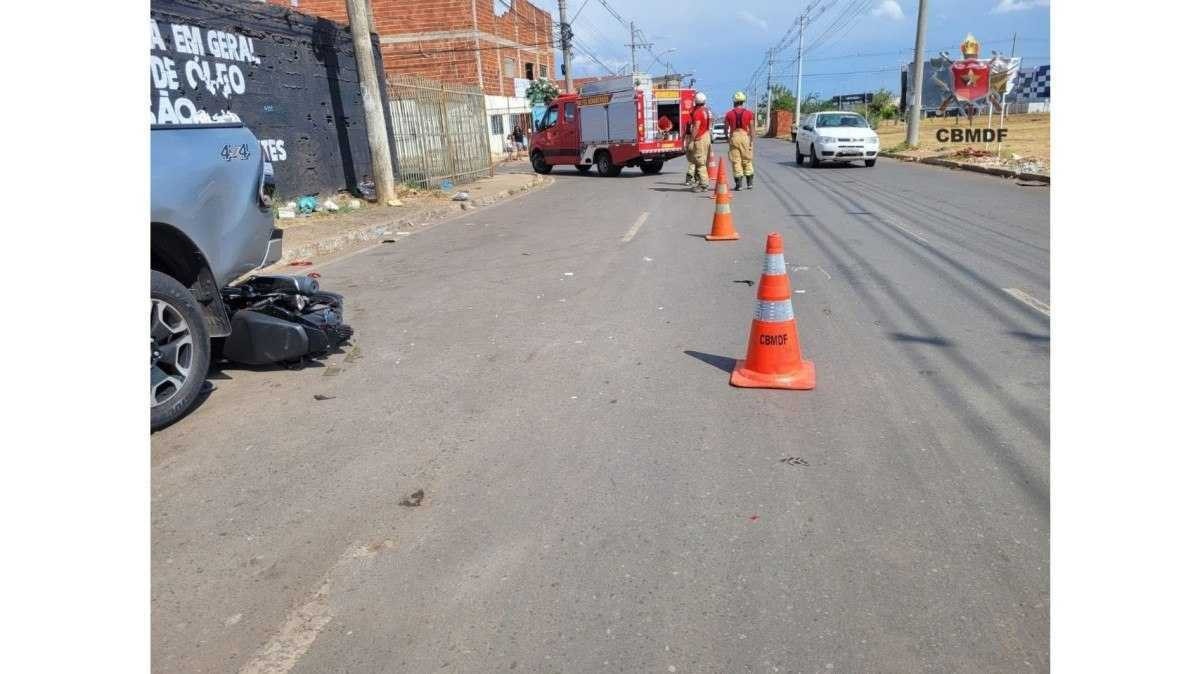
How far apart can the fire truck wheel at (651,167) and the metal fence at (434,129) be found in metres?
5.61

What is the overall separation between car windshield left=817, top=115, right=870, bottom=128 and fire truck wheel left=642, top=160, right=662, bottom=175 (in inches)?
205

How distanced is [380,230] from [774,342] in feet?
30.6

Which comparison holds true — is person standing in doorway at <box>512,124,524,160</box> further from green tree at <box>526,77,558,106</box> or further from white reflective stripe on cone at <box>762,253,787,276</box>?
white reflective stripe on cone at <box>762,253,787,276</box>

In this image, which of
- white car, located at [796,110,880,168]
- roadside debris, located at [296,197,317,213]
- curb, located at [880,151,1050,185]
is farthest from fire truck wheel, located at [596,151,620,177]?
roadside debris, located at [296,197,317,213]

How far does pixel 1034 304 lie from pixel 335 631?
5960 millimetres

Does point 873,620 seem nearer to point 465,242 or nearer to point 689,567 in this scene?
point 689,567

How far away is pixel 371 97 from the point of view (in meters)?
14.4

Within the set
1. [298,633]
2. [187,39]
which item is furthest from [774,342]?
[187,39]

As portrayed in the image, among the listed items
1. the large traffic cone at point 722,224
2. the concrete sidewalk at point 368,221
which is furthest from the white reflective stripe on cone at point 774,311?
the concrete sidewalk at point 368,221

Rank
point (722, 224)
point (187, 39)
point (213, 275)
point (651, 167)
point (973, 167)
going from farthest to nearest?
point (651, 167), point (973, 167), point (187, 39), point (722, 224), point (213, 275)

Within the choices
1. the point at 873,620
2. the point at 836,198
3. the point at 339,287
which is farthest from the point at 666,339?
the point at 836,198

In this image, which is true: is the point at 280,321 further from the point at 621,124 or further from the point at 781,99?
the point at 781,99

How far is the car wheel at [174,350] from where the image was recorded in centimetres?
406

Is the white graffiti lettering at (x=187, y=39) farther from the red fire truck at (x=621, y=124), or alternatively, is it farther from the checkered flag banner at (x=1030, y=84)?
the checkered flag banner at (x=1030, y=84)
